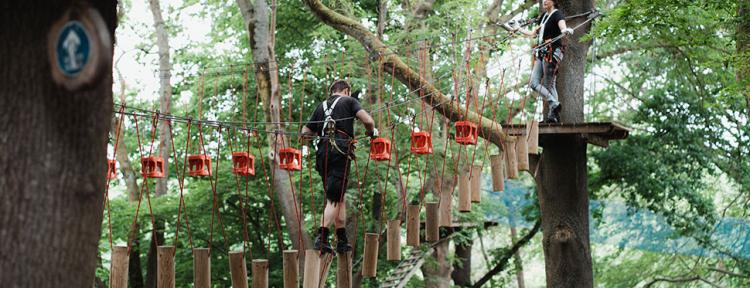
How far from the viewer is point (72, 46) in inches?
111

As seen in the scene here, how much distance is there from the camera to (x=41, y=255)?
2.85 m

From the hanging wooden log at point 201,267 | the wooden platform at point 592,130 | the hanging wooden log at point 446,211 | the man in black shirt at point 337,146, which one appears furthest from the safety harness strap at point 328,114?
the wooden platform at point 592,130

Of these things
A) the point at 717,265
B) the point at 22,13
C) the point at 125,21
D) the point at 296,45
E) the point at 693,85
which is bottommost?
the point at 717,265

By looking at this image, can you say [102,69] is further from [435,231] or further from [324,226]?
[435,231]

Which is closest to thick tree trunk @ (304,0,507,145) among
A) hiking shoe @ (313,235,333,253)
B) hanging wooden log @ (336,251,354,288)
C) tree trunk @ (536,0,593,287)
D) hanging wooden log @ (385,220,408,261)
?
tree trunk @ (536,0,593,287)

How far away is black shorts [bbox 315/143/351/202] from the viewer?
604cm

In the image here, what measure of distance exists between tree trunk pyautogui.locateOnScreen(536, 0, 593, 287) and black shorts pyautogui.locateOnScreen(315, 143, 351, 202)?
3245 mm

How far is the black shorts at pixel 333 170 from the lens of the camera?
604 cm

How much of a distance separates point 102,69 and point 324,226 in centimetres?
320

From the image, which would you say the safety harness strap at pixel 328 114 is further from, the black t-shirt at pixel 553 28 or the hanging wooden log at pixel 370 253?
the black t-shirt at pixel 553 28

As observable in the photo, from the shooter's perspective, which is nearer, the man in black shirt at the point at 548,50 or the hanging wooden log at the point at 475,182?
the hanging wooden log at the point at 475,182

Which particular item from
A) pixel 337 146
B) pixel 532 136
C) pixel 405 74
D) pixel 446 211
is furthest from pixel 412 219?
pixel 405 74

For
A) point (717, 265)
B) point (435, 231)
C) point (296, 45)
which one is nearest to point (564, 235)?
point (435, 231)

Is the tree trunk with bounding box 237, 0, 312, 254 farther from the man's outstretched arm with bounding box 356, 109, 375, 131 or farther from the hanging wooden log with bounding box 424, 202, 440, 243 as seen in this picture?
the man's outstretched arm with bounding box 356, 109, 375, 131
